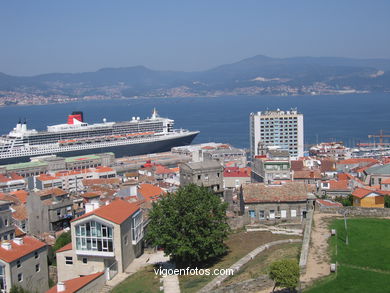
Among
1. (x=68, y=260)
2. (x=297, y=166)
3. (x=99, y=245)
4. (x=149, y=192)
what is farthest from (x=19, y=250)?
(x=297, y=166)

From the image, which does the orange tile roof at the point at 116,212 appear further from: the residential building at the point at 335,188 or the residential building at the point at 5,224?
the residential building at the point at 335,188

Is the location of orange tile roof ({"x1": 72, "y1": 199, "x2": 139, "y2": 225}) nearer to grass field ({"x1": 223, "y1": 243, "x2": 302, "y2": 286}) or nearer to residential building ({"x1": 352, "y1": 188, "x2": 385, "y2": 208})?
grass field ({"x1": 223, "y1": 243, "x2": 302, "y2": 286})

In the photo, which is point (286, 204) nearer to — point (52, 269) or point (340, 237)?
point (340, 237)

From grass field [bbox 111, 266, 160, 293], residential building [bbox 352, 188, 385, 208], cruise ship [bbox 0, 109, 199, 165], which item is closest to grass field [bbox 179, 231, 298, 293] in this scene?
grass field [bbox 111, 266, 160, 293]

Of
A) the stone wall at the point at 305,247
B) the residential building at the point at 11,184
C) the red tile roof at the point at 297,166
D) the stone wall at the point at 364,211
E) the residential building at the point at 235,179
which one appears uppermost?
the stone wall at the point at 305,247

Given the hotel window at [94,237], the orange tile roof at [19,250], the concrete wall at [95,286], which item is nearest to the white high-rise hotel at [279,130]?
the orange tile roof at [19,250]

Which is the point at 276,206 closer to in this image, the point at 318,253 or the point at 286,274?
the point at 318,253
